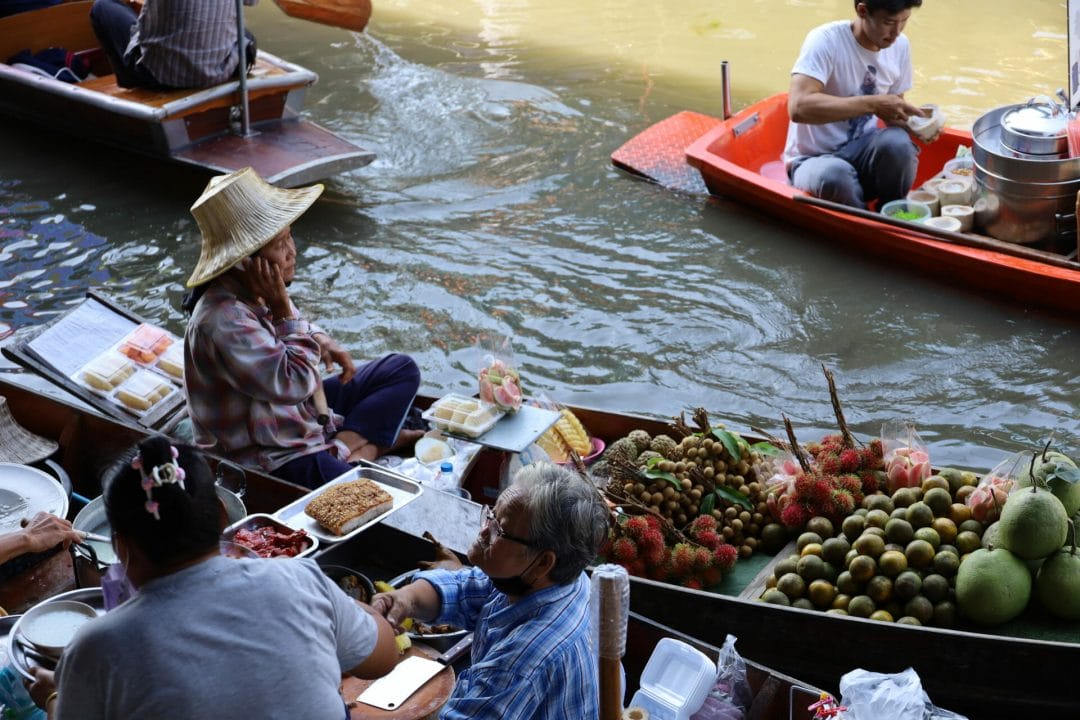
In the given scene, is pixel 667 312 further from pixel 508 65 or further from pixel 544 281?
pixel 508 65

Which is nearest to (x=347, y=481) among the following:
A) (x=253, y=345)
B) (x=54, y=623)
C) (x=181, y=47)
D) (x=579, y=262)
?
(x=253, y=345)

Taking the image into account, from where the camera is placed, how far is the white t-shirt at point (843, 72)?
562 centimetres

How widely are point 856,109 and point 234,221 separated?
11.1ft

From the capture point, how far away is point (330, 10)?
6695mm

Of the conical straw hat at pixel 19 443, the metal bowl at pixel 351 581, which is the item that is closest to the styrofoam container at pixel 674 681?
the metal bowl at pixel 351 581

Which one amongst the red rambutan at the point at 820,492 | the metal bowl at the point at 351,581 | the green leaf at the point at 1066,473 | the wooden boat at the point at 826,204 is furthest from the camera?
the wooden boat at the point at 826,204

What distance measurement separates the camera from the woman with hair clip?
1.81 meters

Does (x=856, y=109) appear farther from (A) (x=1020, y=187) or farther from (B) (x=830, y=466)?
(B) (x=830, y=466)

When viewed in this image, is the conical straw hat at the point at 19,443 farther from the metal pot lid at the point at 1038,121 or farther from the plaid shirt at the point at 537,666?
the metal pot lid at the point at 1038,121

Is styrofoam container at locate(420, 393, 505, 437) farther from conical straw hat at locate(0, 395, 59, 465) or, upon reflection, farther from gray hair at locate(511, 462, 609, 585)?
conical straw hat at locate(0, 395, 59, 465)

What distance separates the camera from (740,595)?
3.31 meters

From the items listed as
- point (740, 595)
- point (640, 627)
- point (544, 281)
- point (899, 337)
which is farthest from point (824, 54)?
point (640, 627)

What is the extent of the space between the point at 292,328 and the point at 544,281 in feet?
8.52

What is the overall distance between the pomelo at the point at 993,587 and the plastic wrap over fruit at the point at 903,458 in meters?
0.36
